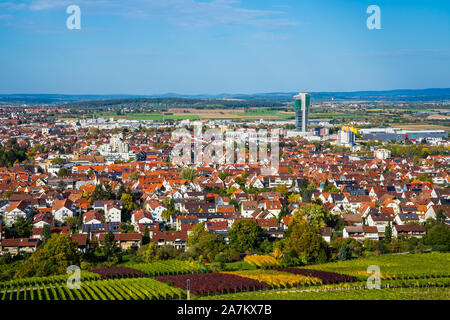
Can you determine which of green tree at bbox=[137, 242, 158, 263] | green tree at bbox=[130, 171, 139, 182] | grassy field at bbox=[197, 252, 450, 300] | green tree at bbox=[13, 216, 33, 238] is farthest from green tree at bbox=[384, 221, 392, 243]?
green tree at bbox=[130, 171, 139, 182]

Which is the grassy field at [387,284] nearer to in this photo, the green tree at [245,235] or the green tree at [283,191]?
the green tree at [245,235]

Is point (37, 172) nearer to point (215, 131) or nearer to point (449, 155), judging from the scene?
point (215, 131)

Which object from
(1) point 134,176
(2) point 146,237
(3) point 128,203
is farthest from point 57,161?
(2) point 146,237

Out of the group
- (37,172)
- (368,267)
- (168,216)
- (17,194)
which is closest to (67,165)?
(37,172)

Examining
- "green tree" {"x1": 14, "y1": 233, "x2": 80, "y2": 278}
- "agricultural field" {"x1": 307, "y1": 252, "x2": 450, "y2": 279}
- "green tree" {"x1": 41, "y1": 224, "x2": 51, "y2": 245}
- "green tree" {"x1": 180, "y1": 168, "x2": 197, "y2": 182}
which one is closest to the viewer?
"agricultural field" {"x1": 307, "y1": 252, "x2": 450, "y2": 279}

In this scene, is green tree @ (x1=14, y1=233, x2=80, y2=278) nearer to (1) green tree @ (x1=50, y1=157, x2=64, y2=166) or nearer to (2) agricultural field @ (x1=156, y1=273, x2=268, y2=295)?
(2) agricultural field @ (x1=156, y1=273, x2=268, y2=295)

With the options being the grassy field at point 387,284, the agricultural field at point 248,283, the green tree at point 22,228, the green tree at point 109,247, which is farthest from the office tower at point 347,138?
the green tree at point 109,247
